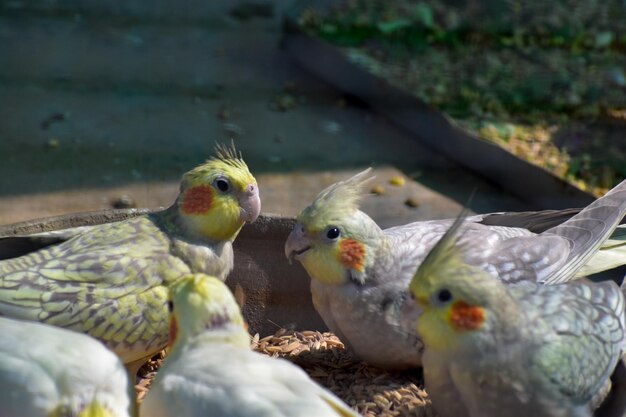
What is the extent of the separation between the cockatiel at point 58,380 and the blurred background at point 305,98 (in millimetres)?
2719

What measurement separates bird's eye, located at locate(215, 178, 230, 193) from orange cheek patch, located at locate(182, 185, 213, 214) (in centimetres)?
3

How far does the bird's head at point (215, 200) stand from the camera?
10.1 feet

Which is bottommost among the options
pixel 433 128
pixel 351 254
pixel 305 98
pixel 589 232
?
pixel 305 98

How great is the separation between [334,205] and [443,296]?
763 mm

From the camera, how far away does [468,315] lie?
2.39 m

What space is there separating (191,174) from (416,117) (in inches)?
120

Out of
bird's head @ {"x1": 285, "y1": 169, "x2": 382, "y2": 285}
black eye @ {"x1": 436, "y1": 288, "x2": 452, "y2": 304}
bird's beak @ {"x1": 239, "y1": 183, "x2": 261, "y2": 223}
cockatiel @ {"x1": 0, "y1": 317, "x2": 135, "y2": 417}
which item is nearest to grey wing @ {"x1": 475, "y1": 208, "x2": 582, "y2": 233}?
bird's head @ {"x1": 285, "y1": 169, "x2": 382, "y2": 285}

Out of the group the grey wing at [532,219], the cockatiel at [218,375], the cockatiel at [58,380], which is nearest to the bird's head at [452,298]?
the cockatiel at [218,375]

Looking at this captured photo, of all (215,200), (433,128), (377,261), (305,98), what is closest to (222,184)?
(215,200)

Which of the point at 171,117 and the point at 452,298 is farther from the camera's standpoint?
the point at 171,117

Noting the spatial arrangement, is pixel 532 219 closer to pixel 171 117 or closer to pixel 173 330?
pixel 173 330

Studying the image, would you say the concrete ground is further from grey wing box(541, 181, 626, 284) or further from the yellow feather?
the yellow feather

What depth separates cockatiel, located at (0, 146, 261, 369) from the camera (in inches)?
106

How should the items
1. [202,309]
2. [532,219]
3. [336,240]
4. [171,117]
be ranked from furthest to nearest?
[171,117] < [532,219] < [336,240] < [202,309]
